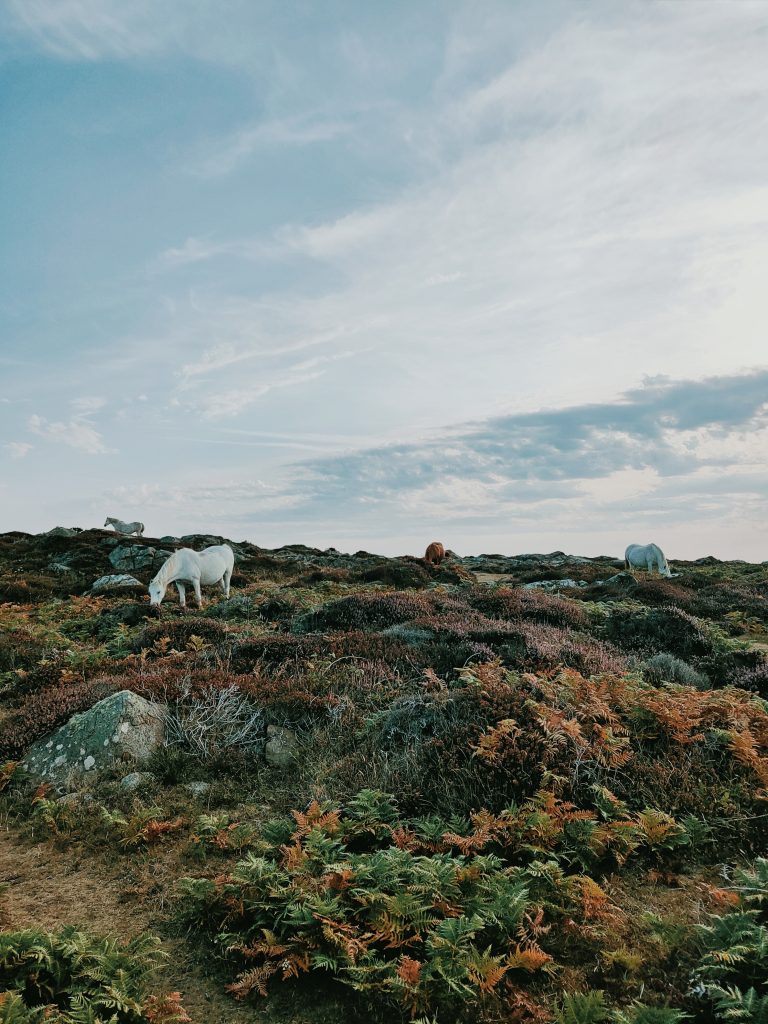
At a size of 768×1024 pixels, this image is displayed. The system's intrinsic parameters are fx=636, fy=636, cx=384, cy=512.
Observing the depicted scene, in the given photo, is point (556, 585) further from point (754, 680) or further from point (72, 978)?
point (72, 978)

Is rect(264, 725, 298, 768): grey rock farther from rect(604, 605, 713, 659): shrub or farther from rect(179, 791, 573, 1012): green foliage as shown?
rect(604, 605, 713, 659): shrub

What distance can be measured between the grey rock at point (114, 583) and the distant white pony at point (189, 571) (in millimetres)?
3128

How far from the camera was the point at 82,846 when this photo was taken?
18.4ft

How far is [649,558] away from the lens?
27.6m

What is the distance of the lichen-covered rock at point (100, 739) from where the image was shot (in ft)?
22.5

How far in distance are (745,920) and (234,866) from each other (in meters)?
3.59

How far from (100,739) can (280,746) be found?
6.42 feet

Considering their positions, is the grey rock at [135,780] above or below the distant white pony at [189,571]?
below

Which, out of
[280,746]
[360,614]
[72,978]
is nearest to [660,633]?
[360,614]

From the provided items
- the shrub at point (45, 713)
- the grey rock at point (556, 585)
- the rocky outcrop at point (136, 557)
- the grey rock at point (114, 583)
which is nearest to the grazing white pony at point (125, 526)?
the rocky outcrop at point (136, 557)

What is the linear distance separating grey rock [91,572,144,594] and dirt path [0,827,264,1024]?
16.4 meters

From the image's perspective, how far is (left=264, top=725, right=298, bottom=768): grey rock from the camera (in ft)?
22.6

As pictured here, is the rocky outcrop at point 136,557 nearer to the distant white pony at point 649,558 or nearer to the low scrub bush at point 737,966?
the distant white pony at point 649,558

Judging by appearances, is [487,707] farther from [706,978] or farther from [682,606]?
[682,606]
